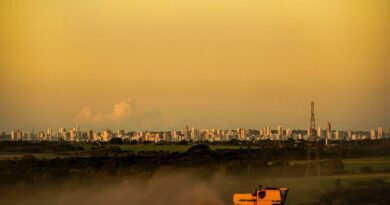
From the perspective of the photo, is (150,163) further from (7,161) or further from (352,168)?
(352,168)

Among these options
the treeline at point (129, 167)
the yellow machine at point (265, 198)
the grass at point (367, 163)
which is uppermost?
the yellow machine at point (265, 198)

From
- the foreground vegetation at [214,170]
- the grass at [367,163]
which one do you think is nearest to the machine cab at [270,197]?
the foreground vegetation at [214,170]

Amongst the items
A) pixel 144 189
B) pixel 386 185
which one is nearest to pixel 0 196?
pixel 144 189

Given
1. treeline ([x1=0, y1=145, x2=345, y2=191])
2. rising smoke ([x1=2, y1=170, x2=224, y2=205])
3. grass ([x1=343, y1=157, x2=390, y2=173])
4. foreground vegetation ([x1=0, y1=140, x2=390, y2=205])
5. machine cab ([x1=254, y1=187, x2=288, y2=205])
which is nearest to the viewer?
machine cab ([x1=254, y1=187, x2=288, y2=205])

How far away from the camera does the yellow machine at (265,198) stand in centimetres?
4391

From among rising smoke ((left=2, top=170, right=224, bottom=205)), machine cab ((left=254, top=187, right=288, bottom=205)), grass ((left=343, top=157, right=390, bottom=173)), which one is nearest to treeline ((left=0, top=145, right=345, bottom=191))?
grass ((left=343, top=157, right=390, bottom=173))

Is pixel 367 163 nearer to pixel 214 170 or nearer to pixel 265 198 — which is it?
pixel 214 170


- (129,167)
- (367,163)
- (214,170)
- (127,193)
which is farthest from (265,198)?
(367,163)

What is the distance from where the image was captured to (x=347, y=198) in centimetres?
7369

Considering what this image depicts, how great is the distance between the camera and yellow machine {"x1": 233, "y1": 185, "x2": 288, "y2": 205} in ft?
144

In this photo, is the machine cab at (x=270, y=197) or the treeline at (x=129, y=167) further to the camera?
the treeline at (x=129, y=167)

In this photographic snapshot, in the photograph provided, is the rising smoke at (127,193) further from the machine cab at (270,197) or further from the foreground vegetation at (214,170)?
the machine cab at (270,197)

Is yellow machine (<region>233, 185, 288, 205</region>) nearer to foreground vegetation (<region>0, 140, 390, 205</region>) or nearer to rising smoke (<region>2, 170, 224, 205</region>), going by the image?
rising smoke (<region>2, 170, 224, 205</region>)

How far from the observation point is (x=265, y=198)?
44375mm
